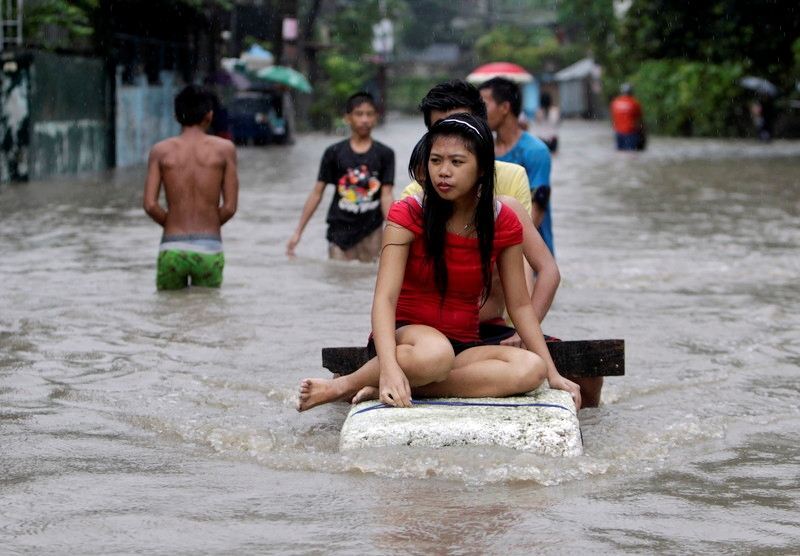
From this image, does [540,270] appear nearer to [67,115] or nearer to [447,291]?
[447,291]

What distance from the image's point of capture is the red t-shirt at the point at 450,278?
5125mm

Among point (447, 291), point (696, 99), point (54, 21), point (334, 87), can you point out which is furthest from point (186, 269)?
point (334, 87)

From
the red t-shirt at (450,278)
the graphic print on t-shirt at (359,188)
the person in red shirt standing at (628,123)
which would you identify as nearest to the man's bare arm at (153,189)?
the graphic print on t-shirt at (359,188)

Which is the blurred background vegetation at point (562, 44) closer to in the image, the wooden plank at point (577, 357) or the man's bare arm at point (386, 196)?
the man's bare arm at point (386, 196)

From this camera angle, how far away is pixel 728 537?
4277 millimetres

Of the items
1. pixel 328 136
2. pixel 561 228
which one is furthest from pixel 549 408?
pixel 328 136

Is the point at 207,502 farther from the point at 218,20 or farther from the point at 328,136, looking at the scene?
the point at 328,136

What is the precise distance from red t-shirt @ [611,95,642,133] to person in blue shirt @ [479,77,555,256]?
79.6 ft

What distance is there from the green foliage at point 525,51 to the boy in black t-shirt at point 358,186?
2607 inches

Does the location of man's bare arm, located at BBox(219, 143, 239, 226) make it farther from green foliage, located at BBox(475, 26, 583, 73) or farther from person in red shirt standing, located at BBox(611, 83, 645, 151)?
green foliage, located at BBox(475, 26, 583, 73)

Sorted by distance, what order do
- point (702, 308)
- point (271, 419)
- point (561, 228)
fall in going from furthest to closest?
1. point (561, 228)
2. point (702, 308)
3. point (271, 419)

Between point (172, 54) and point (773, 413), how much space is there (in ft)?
90.4

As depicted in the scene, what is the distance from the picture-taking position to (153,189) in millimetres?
8703

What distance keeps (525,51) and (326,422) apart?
7103cm
